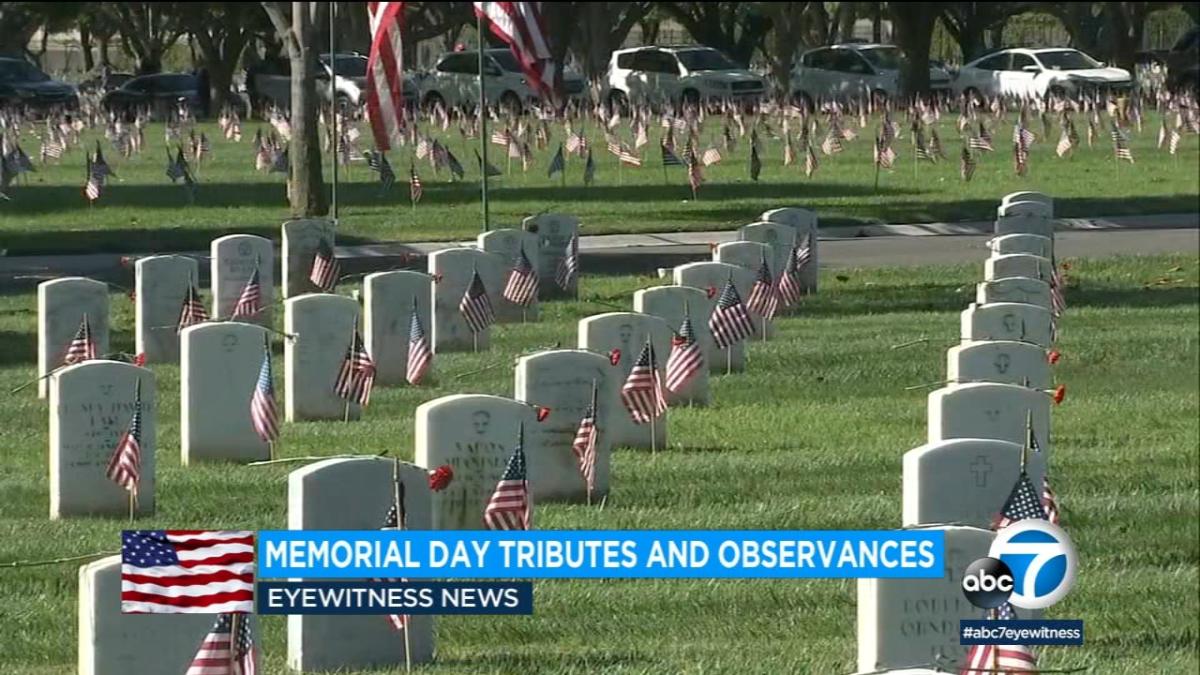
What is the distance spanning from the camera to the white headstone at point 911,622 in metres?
7.41

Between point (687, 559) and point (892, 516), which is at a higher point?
point (687, 559)

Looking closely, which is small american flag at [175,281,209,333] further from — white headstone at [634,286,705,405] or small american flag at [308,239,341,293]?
small american flag at [308,239,341,293]

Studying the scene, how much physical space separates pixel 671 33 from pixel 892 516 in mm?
73649

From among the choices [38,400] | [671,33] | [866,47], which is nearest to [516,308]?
[38,400]

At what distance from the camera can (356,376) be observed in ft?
43.9

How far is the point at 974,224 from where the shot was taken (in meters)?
27.4

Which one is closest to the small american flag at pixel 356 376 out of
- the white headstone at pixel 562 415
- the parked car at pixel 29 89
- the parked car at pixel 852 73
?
the white headstone at pixel 562 415

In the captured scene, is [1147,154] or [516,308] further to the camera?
[1147,154]

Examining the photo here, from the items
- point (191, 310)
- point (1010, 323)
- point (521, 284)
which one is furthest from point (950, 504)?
point (521, 284)

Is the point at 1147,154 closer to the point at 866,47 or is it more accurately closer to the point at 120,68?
the point at 866,47

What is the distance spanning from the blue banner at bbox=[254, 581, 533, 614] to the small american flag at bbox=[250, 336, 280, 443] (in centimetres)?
488

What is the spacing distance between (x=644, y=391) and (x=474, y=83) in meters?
33.0

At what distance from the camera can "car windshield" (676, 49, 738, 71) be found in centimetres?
4872

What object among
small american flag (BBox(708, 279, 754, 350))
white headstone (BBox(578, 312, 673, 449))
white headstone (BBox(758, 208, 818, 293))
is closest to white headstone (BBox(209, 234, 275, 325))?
small american flag (BBox(708, 279, 754, 350))
